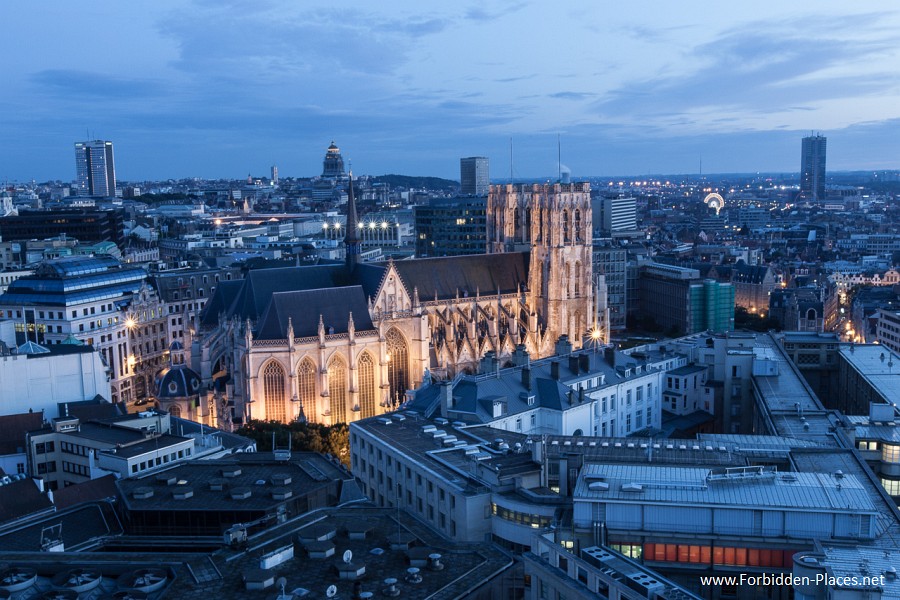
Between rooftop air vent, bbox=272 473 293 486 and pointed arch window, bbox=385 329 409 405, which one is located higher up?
rooftop air vent, bbox=272 473 293 486

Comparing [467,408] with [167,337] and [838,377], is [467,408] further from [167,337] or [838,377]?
[167,337]

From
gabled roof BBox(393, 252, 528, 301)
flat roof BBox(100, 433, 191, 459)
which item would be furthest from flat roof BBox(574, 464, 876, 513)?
gabled roof BBox(393, 252, 528, 301)

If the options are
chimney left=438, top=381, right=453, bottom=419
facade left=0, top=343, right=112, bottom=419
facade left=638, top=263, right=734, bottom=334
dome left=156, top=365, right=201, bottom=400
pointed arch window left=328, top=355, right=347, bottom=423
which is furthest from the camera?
facade left=638, top=263, right=734, bottom=334

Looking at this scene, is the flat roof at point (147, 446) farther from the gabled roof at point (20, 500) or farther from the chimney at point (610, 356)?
the chimney at point (610, 356)

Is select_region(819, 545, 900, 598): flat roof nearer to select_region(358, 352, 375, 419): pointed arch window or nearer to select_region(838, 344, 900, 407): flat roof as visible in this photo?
select_region(838, 344, 900, 407): flat roof

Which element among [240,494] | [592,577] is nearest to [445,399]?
[240,494]

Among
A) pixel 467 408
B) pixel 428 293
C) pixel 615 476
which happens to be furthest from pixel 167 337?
pixel 615 476
